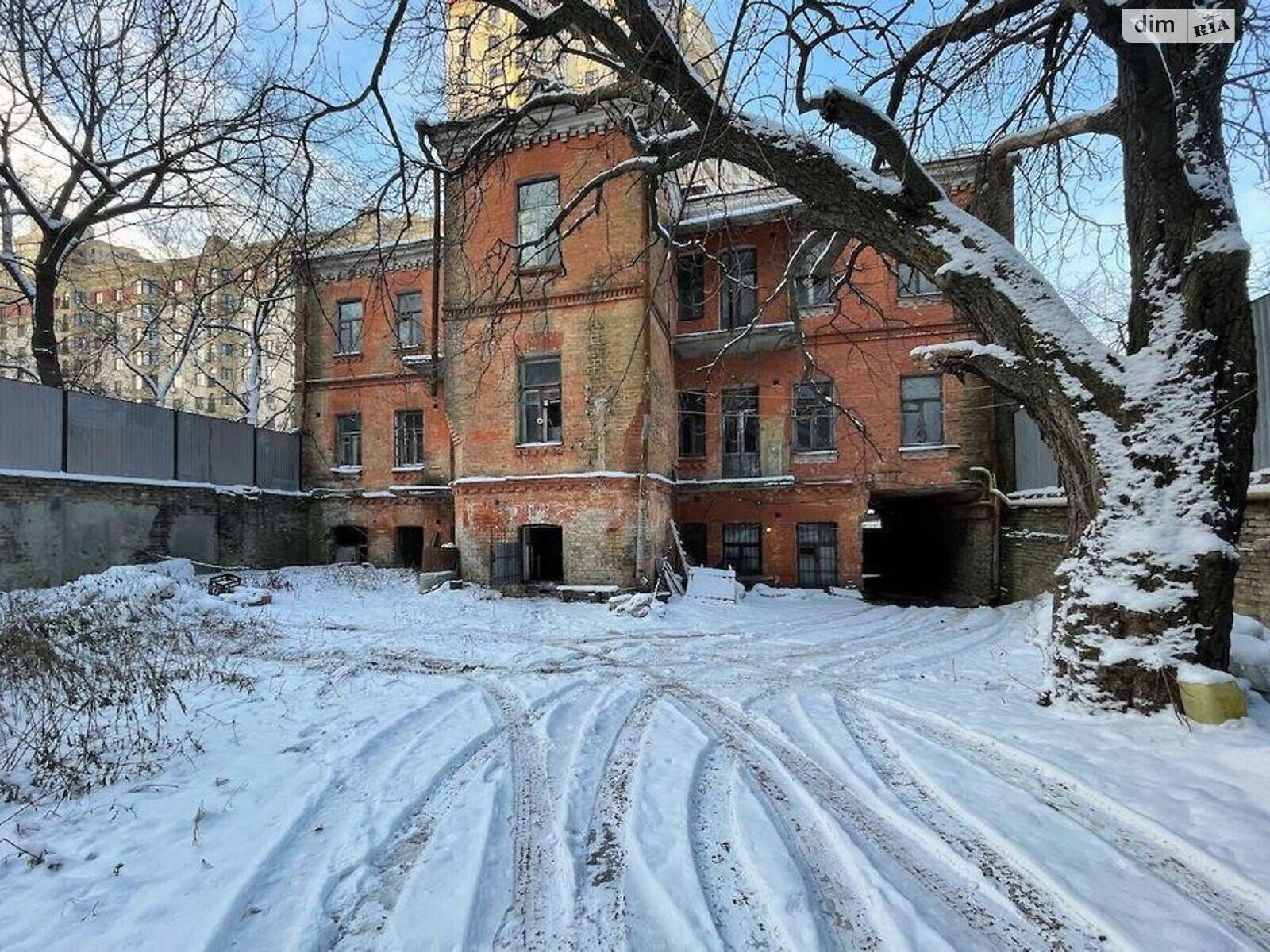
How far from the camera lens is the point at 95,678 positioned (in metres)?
5.80

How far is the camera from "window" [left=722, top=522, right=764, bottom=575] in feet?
55.2

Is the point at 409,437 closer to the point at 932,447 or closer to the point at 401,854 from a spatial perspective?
the point at 932,447

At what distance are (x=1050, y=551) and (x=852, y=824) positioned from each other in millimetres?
11292

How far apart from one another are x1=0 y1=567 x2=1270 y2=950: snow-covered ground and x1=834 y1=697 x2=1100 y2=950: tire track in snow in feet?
0.05

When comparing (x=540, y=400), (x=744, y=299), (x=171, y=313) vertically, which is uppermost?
(x=171, y=313)

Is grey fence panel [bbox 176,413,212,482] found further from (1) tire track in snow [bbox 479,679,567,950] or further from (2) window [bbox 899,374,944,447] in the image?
(2) window [bbox 899,374,944,447]

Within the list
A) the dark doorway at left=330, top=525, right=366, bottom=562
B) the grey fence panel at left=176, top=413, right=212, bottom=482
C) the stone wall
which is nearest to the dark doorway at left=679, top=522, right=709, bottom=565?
the stone wall

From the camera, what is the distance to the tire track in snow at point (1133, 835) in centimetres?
266

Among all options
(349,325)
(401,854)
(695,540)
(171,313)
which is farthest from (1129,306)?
(171,313)

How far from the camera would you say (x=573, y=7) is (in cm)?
555

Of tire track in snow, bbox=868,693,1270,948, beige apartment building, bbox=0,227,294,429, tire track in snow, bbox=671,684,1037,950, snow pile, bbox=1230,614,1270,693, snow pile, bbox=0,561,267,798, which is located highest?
beige apartment building, bbox=0,227,294,429

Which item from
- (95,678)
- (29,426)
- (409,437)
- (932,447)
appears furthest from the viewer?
(409,437)

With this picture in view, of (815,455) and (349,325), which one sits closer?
(815,455)

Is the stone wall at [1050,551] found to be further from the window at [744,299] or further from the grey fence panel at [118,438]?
the grey fence panel at [118,438]
